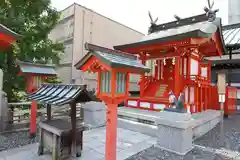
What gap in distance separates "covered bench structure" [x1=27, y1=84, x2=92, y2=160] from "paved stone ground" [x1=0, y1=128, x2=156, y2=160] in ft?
1.29

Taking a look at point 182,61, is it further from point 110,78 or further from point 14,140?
point 14,140

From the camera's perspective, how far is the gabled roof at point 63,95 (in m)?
4.26

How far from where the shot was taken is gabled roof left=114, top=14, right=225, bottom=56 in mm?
7336

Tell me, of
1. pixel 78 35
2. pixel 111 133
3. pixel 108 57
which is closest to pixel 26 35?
pixel 78 35

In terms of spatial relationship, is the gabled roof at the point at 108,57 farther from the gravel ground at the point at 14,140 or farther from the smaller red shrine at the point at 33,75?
the gravel ground at the point at 14,140

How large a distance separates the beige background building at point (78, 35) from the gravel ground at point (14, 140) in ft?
29.8

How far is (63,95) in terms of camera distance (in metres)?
4.54

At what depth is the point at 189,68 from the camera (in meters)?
8.77

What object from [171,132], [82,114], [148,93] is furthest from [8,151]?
[148,93]

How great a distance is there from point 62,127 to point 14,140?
325 cm

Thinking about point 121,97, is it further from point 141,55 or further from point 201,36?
point 141,55

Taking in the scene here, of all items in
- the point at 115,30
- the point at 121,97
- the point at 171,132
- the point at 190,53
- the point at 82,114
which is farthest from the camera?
the point at 115,30

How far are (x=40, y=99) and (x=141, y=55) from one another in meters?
6.82

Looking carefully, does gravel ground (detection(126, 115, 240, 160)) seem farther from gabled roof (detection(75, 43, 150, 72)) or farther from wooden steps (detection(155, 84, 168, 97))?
wooden steps (detection(155, 84, 168, 97))
